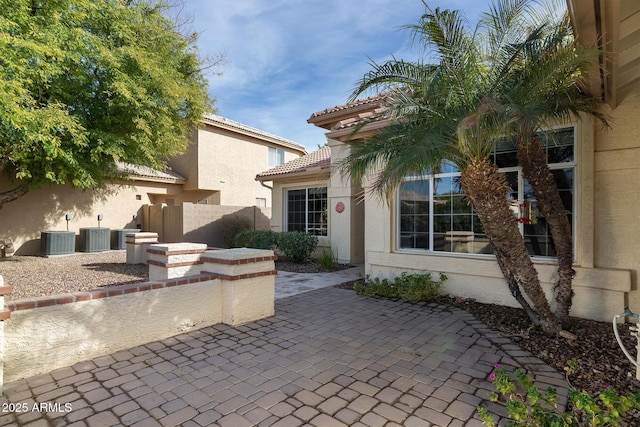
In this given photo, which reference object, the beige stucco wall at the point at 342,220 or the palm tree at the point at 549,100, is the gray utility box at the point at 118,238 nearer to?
the beige stucco wall at the point at 342,220

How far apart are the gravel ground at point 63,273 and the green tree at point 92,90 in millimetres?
2742

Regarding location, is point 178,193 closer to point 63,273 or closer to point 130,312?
point 63,273

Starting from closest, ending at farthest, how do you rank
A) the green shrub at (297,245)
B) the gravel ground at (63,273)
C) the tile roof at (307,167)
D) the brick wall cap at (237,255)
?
the brick wall cap at (237,255), the gravel ground at (63,273), the green shrub at (297,245), the tile roof at (307,167)

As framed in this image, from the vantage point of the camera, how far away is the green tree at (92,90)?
826 centimetres

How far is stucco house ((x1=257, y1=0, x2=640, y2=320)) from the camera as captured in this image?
4180 mm

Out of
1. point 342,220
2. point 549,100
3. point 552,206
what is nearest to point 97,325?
point 552,206

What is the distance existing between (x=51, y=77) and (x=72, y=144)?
6.46 ft

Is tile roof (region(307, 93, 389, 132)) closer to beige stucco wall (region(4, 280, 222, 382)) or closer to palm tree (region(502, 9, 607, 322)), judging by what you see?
palm tree (region(502, 9, 607, 322))

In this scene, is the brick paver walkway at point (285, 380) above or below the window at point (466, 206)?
below

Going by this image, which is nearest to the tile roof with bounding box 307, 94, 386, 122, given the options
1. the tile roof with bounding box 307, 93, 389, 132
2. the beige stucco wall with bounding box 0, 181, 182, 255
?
the tile roof with bounding box 307, 93, 389, 132

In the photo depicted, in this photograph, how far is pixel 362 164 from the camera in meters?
5.00

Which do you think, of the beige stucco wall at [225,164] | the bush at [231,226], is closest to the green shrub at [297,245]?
the bush at [231,226]

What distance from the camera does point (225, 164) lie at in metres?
19.5

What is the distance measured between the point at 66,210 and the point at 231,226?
7.32 meters
